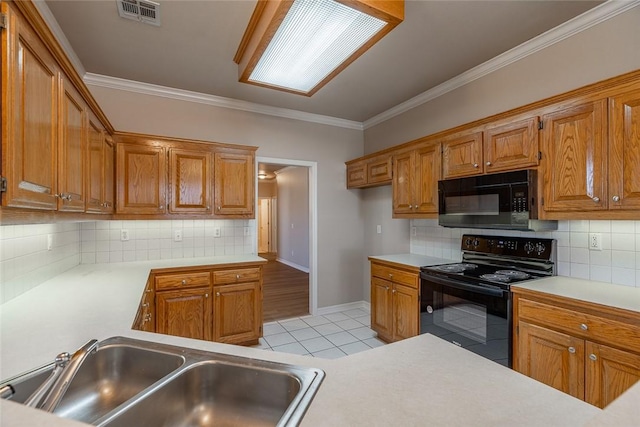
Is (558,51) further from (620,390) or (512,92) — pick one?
(620,390)

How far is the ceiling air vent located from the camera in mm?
1967

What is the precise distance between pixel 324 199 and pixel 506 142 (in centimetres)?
234

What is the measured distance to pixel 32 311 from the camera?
147 cm

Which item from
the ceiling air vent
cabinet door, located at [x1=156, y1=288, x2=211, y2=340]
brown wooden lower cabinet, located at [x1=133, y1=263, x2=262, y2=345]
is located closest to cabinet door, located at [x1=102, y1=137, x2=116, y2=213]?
brown wooden lower cabinet, located at [x1=133, y1=263, x2=262, y2=345]

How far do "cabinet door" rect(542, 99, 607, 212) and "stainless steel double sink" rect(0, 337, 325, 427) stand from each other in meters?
2.04

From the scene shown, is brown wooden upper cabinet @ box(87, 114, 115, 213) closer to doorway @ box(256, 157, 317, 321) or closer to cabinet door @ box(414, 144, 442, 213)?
doorway @ box(256, 157, 317, 321)

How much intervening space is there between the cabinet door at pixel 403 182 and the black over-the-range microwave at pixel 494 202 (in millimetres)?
394

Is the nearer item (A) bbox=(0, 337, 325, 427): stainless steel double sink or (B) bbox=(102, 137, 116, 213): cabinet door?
(A) bbox=(0, 337, 325, 427): stainless steel double sink

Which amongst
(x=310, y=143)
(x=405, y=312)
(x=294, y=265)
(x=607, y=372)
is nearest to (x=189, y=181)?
(x=310, y=143)

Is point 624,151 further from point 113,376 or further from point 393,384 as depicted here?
point 113,376

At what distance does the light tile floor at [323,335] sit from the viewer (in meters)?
3.05

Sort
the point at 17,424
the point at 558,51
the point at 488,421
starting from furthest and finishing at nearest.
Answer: the point at 558,51
the point at 488,421
the point at 17,424

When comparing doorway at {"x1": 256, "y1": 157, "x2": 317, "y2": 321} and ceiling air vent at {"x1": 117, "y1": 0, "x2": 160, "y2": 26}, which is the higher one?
ceiling air vent at {"x1": 117, "y1": 0, "x2": 160, "y2": 26}

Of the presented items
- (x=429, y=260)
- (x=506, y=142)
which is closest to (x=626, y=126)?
(x=506, y=142)
